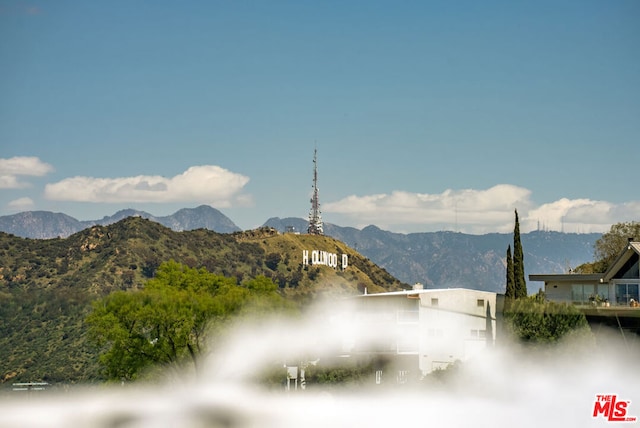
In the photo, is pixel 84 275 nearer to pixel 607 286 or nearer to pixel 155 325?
pixel 155 325

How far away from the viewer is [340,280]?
19175 cm

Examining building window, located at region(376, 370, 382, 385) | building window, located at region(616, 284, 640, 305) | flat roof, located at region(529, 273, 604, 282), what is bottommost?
building window, located at region(376, 370, 382, 385)

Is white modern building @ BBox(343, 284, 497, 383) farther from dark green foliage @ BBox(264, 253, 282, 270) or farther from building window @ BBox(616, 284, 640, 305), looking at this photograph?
dark green foliage @ BBox(264, 253, 282, 270)

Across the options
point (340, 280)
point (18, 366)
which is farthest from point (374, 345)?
point (340, 280)

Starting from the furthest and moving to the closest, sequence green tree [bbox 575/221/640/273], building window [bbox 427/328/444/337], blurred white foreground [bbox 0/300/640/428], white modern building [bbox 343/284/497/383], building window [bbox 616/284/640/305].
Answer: green tree [bbox 575/221/640/273], building window [bbox 616/284/640/305], building window [bbox 427/328/444/337], white modern building [bbox 343/284/497/383], blurred white foreground [bbox 0/300/640/428]

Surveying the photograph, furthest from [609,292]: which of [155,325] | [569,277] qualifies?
[155,325]

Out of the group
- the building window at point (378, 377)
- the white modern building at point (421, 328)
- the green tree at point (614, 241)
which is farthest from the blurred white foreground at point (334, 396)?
the green tree at point (614, 241)

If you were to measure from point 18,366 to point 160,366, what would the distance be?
33769mm

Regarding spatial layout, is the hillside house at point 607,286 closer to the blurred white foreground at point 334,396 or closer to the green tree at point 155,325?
the blurred white foreground at point 334,396

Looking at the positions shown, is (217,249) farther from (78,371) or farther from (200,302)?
(200,302)

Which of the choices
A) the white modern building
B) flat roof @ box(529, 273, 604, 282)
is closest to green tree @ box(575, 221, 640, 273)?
flat roof @ box(529, 273, 604, 282)
